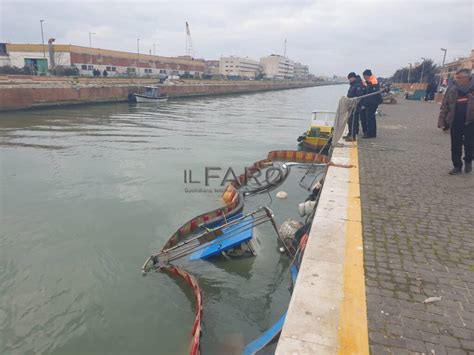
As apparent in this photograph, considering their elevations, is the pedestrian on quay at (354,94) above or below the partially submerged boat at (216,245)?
above

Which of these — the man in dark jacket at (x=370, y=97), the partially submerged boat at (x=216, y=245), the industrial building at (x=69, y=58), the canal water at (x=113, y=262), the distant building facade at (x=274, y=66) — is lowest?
the canal water at (x=113, y=262)

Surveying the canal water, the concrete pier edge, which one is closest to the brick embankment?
the canal water

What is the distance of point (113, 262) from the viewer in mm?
7438

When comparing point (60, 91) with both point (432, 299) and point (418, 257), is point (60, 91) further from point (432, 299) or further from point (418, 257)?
point (432, 299)

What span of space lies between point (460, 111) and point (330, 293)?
16.9 ft

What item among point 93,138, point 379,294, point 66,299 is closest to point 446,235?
point 379,294

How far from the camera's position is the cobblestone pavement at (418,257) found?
2.85 meters

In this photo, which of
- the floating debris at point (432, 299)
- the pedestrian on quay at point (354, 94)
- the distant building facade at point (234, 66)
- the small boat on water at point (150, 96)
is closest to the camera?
the floating debris at point (432, 299)

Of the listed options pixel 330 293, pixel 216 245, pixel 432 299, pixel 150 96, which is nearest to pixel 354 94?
pixel 216 245

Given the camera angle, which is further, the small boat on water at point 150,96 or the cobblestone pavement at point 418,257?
the small boat on water at point 150,96

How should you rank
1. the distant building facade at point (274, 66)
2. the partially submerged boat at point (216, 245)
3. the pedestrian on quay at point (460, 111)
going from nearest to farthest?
the partially submerged boat at point (216, 245) → the pedestrian on quay at point (460, 111) → the distant building facade at point (274, 66)

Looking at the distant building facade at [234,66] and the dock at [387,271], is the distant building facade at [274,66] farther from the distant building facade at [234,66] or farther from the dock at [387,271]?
the dock at [387,271]

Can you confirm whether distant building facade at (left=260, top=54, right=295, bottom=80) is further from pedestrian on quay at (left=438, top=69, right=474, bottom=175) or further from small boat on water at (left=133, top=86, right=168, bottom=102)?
pedestrian on quay at (left=438, top=69, right=474, bottom=175)

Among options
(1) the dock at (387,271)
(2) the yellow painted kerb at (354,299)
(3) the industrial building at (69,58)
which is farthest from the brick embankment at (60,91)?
(2) the yellow painted kerb at (354,299)
